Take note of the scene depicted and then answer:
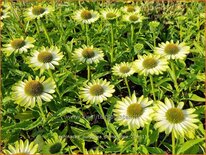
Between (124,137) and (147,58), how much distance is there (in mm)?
506

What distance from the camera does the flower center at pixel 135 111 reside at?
1732 mm

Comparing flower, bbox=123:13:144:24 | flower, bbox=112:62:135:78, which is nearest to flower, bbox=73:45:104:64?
flower, bbox=112:62:135:78

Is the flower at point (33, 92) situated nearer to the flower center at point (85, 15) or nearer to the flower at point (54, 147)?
the flower at point (54, 147)

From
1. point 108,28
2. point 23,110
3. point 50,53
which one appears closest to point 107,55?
point 108,28

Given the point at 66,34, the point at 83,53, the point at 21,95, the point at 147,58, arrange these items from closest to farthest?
the point at 21,95 < the point at 147,58 < the point at 83,53 < the point at 66,34

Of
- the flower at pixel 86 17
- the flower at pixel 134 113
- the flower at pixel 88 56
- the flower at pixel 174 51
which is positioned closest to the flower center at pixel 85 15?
the flower at pixel 86 17

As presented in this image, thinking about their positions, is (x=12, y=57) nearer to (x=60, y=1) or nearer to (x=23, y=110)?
(x=23, y=110)

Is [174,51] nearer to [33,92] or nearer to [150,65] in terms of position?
[150,65]

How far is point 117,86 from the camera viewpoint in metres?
2.43

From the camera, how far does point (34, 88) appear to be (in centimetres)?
193

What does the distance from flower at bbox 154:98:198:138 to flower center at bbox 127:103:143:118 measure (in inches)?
3.2

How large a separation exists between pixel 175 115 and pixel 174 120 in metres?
0.03

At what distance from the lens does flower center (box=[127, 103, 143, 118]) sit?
5.68ft

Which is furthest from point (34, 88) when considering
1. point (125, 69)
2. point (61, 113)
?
point (125, 69)
